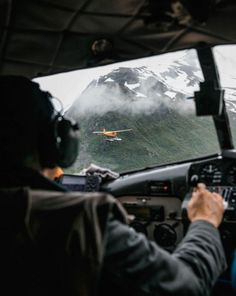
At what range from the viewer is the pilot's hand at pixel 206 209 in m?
1.38

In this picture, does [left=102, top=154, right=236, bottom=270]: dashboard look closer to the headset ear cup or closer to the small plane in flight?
the small plane in flight

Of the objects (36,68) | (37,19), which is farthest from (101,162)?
(37,19)

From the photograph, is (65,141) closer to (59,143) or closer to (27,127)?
(59,143)

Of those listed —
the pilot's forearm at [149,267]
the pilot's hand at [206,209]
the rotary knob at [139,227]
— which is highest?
the pilot's hand at [206,209]

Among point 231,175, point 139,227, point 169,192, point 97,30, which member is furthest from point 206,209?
point 139,227

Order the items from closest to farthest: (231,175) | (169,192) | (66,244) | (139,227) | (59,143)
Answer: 1. (66,244)
2. (59,143)
3. (231,175)
4. (169,192)
5. (139,227)

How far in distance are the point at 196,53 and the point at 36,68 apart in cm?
94

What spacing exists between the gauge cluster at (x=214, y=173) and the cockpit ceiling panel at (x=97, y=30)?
2.87 feet

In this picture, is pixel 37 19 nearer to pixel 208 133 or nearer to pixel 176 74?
pixel 176 74

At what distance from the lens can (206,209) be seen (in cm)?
142

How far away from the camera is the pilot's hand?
1.38 m

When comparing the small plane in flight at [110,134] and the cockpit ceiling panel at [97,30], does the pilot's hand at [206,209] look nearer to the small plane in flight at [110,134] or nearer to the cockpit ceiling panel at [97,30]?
the cockpit ceiling panel at [97,30]

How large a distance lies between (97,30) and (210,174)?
1.31m

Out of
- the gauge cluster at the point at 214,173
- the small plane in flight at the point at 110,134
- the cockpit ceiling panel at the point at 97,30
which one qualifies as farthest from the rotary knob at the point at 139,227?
the cockpit ceiling panel at the point at 97,30
